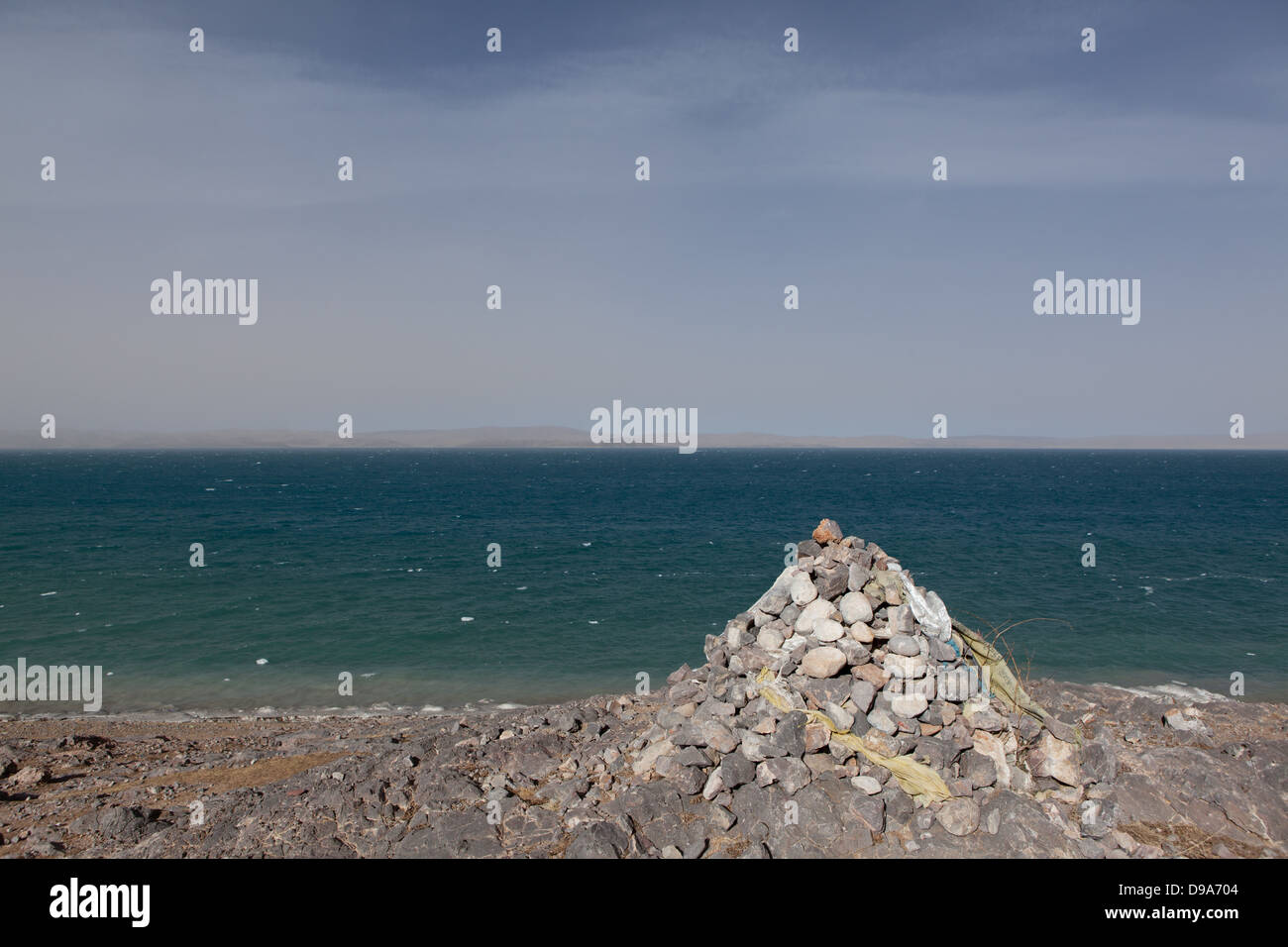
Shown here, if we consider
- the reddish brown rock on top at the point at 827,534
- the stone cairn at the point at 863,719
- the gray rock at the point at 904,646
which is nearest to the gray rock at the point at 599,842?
the stone cairn at the point at 863,719

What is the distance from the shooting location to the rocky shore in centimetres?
951

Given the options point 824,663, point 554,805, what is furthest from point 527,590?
point 824,663

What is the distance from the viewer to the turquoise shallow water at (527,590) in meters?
25.5

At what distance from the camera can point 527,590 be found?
3766 centimetres

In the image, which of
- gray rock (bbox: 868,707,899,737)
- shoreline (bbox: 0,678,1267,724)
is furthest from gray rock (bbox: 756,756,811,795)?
shoreline (bbox: 0,678,1267,724)

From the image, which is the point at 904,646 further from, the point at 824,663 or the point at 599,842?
the point at 599,842

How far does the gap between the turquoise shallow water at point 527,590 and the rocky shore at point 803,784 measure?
10.7 metres

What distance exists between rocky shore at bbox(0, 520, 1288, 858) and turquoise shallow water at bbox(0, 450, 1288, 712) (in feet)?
35.2

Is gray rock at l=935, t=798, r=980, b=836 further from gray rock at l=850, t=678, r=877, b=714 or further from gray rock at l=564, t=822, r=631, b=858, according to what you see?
gray rock at l=564, t=822, r=631, b=858

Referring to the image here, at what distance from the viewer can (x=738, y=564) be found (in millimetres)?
45125

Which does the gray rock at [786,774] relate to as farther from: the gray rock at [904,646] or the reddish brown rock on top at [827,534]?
the reddish brown rock on top at [827,534]
